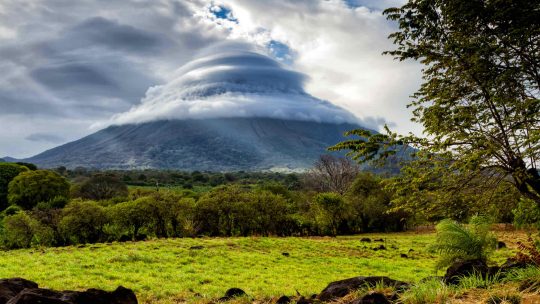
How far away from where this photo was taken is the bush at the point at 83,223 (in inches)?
1606

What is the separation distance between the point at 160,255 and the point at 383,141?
20.6 m

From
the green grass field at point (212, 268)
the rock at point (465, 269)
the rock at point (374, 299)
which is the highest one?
the rock at point (374, 299)

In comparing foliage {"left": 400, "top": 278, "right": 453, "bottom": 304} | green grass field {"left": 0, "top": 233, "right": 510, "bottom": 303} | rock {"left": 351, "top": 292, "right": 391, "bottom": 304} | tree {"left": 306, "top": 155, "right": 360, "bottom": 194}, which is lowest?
green grass field {"left": 0, "top": 233, "right": 510, "bottom": 303}

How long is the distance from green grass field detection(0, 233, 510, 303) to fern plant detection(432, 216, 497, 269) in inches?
226

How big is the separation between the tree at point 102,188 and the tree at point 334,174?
43.5 metres

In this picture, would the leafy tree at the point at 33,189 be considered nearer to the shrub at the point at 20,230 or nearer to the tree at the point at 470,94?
the shrub at the point at 20,230

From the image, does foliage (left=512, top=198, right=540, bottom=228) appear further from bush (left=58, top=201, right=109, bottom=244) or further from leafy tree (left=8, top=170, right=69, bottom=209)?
leafy tree (left=8, top=170, right=69, bottom=209)

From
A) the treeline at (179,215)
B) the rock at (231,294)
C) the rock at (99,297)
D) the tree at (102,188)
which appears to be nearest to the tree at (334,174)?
the treeline at (179,215)

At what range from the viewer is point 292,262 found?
1102 inches

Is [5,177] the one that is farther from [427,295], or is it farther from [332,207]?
[427,295]

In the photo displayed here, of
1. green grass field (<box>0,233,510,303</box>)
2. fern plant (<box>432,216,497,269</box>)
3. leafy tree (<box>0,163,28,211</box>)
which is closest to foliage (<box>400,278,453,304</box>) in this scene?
green grass field (<box>0,233,510,303</box>)

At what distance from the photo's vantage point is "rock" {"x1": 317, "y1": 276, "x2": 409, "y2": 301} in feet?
23.9

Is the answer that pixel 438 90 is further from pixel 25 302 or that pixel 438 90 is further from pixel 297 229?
pixel 297 229

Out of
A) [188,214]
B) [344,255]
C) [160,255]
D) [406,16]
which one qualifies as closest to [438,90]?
[406,16]
